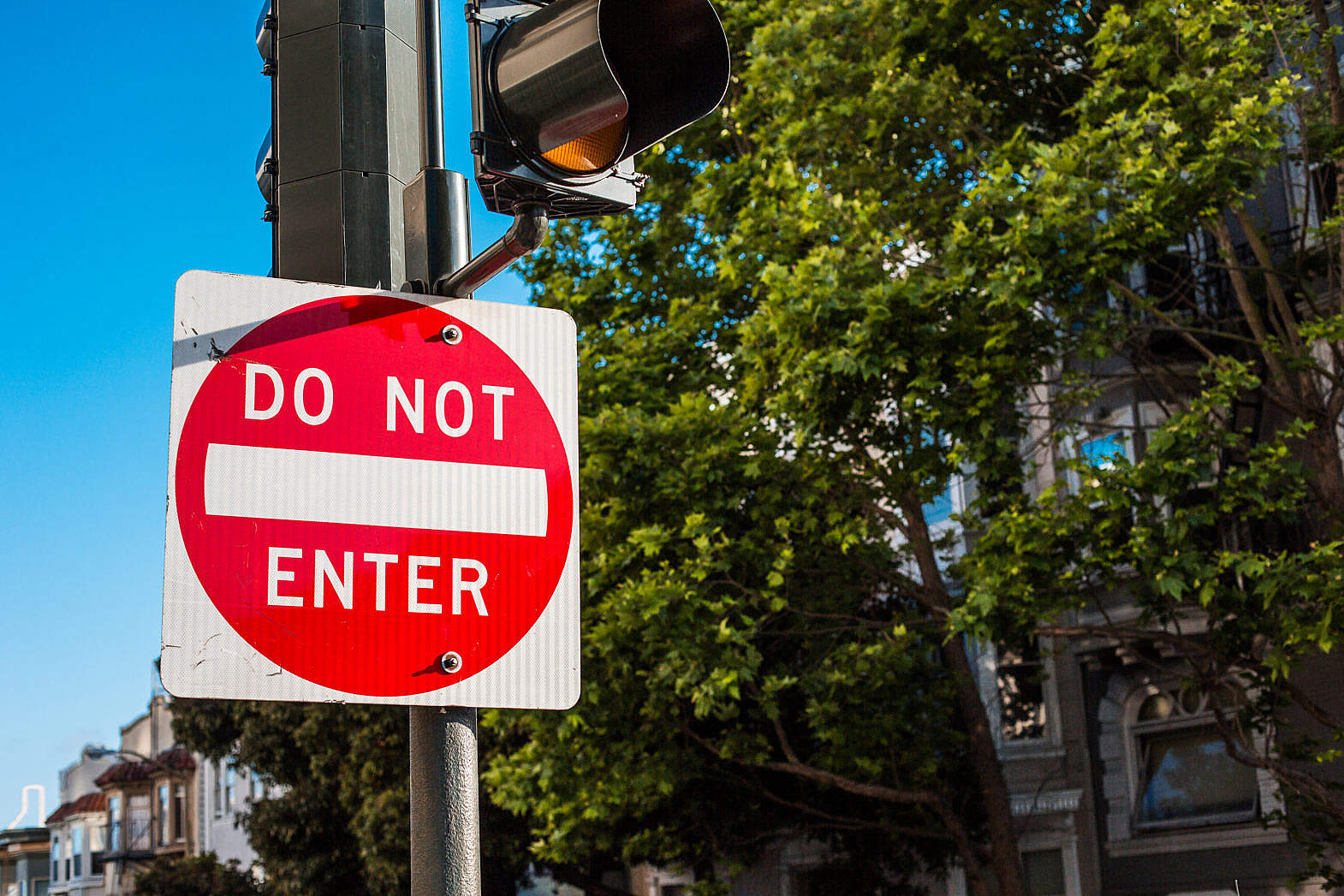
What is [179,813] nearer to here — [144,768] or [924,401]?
[144,768]

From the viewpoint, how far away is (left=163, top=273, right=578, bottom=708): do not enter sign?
2301 mm

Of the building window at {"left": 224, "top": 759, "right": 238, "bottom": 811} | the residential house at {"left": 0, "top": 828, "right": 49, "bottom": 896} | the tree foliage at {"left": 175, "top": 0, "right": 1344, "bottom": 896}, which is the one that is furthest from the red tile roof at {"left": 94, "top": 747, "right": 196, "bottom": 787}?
the tree foliage at {"left": 175, "top": 0, "right": 1344, "bottom": 896}

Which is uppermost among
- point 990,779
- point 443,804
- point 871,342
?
point 871,342

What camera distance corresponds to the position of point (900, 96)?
15.4 metres

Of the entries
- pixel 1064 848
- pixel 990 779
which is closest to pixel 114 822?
pixel 1064 848

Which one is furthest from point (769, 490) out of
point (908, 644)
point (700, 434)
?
point (908, 644)

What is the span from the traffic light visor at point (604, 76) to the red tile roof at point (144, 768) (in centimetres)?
6020

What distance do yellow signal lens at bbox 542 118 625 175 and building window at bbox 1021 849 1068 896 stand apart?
2144 centimetres

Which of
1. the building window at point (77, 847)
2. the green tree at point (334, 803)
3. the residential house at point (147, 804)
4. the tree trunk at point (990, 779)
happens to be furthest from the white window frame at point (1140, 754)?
the building window at point (77, 847)

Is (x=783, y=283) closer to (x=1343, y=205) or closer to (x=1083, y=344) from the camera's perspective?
(x=1083, y=344)

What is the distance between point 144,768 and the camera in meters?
64.2

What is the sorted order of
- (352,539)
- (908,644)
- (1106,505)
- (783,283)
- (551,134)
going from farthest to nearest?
(908,644) < (783,283) < (1106,505) < (551,134) < (352,539)

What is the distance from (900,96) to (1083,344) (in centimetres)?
350

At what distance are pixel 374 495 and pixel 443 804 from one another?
1.79 feet
